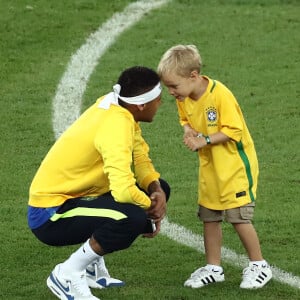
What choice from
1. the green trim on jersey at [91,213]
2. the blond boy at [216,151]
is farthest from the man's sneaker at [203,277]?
the green trim on jersey at [91,213]

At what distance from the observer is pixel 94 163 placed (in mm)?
7828

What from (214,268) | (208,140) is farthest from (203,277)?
(208,140)

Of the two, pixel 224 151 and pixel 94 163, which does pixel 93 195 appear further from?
pixel 224 151

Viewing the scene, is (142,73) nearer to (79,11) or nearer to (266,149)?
(266,149)

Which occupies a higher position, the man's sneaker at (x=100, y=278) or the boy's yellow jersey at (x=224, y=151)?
the boy's yellow jersey at (x=224, y=151)

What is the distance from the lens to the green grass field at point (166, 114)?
27.8 feet

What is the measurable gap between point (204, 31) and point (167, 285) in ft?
25.5

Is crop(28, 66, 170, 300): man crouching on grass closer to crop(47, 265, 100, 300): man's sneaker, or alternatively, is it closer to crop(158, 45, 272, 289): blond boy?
crop(47, 265, 100, 300): man's sneaker

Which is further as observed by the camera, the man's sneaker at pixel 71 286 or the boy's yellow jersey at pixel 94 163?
the man's sneaker at pixel 71 286

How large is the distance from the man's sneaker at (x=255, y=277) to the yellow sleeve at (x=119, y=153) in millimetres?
891

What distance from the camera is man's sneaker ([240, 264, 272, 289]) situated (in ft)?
26.5

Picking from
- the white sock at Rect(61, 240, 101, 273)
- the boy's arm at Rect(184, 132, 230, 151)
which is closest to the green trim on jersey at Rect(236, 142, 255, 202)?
the boy's arm at Rect(184, 132, 230, 151)

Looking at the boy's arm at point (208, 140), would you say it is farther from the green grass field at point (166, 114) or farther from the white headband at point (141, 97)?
the green grass field at point (166, 114)

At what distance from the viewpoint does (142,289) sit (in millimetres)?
8070
